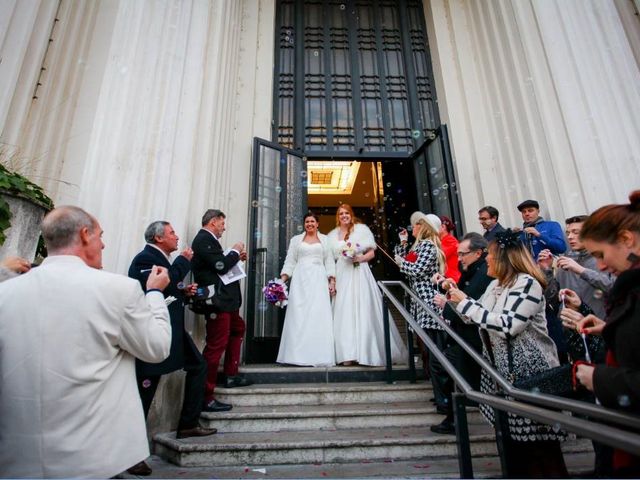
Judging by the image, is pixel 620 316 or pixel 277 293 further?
pixel 277 293

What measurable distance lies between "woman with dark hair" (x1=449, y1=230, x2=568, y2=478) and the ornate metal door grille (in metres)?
4.68

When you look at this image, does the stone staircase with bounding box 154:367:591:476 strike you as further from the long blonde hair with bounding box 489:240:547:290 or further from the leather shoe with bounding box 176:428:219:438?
the long blonde hair with bounding box 489:240:547:290

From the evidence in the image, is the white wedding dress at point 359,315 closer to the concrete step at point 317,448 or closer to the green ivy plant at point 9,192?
the concrete step at point 317,448

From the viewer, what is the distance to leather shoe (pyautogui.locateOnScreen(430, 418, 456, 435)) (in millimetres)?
3182

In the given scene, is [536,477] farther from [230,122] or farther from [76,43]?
[76,43]

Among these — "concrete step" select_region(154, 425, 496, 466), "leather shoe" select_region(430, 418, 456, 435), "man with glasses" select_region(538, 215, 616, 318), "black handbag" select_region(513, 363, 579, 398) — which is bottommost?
"concrete step" select_region(154, 425, 496, 466)

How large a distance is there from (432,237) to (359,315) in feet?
4.68

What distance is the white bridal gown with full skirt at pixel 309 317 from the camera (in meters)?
4.72

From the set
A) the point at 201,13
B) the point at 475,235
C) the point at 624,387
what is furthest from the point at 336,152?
the point at 624,387

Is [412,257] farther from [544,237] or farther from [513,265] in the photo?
[513,265]

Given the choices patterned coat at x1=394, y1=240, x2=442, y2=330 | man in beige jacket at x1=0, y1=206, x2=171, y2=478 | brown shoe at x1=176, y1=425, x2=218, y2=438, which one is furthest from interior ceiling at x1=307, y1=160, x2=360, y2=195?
man in beige jacket at x1=0, y1=206, x2=171, y2=478

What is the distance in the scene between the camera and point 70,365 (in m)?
1.47

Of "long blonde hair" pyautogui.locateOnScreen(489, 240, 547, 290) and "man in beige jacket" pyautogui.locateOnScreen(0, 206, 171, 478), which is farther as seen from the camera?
"long blonde hair" pyautogui.locateOnScreen(489, 240, 547, 290)

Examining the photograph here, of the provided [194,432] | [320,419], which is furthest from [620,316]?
[194,432]
